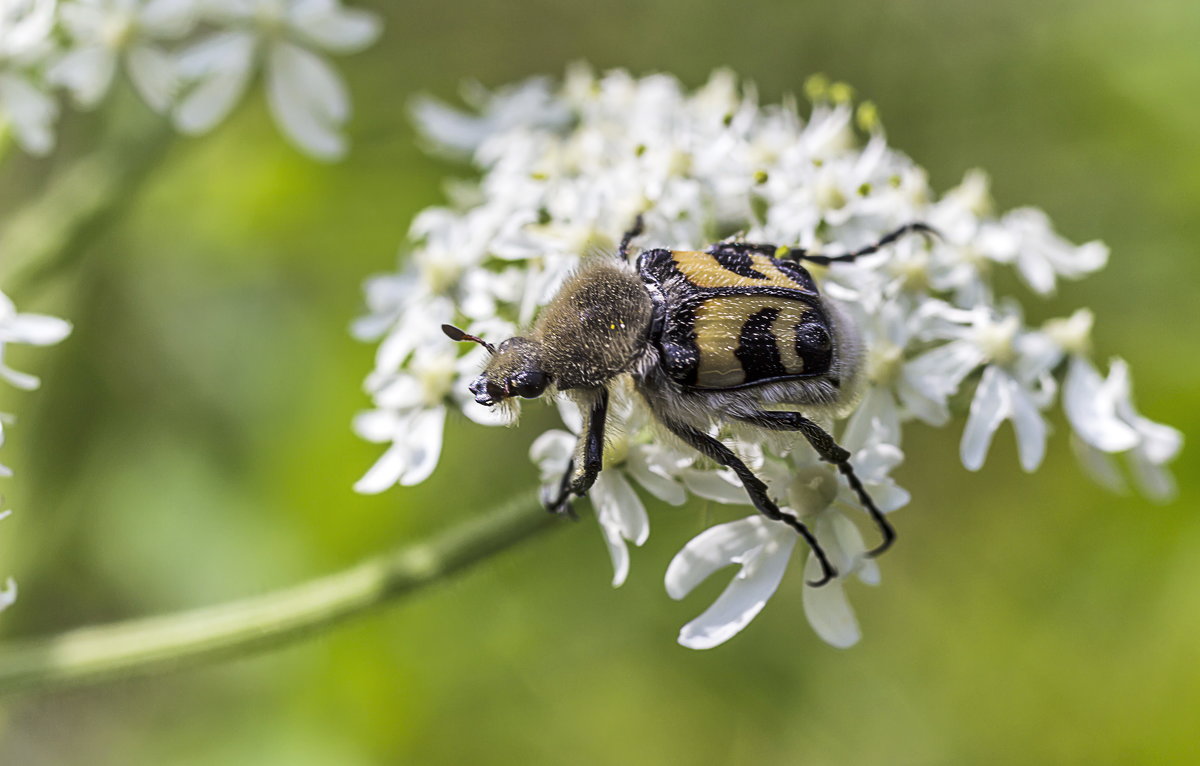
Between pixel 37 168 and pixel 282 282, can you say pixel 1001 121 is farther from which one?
pixel 37 168

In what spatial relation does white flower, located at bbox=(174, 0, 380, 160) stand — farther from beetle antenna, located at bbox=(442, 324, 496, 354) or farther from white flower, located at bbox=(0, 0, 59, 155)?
beetle antenna, located at bbox=(442, 324, 496, 354)

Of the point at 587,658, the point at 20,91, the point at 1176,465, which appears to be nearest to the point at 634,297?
the point at 20,91

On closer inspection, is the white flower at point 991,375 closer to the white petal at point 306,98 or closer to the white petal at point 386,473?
the white petal at point 386,473

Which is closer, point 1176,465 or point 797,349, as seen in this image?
point 797,349

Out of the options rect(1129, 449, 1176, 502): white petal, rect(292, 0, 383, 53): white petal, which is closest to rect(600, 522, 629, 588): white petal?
rect(1129, 449, 1176, 502): white petal

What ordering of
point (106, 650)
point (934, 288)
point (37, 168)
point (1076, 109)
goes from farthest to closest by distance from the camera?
point (37, 168)
point (1076, 109)
point (934, 288)
point (106, 650)

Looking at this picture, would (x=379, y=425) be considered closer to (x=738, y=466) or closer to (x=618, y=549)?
(x=618, y=549)

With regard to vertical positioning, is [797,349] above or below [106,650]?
above
